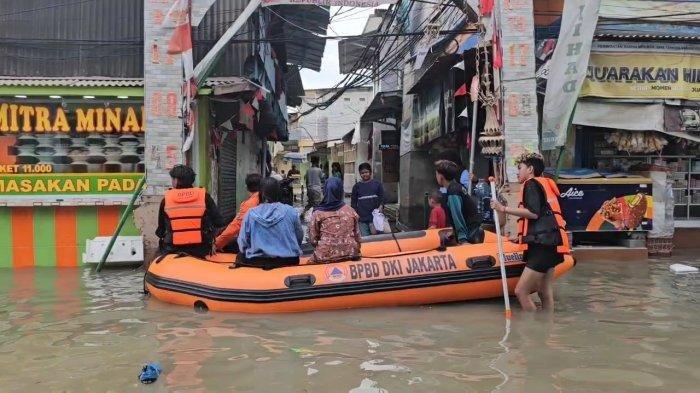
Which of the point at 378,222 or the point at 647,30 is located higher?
the point at 647,30

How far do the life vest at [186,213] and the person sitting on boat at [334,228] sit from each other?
4.32 feet

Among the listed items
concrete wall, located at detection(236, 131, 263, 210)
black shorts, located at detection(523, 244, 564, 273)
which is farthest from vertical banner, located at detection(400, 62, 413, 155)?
black shorts, located at detection(523, 244, 564, 273)

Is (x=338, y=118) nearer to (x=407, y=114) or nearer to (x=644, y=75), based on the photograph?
(x=407, y=114)

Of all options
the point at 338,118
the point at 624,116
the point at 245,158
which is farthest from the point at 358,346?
the point at 338,118

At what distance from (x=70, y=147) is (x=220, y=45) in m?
2.76

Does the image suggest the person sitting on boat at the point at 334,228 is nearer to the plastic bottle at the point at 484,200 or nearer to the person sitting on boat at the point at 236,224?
the person sitting on boat at the point at 236,224

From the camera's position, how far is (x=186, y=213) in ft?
22.0

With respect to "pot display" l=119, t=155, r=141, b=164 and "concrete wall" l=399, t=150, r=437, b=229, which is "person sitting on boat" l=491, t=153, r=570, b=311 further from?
"concrete wall" l=399, t=150, r=437, b=229

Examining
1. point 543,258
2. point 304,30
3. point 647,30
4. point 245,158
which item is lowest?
point 543,258

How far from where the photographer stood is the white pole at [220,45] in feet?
29.0

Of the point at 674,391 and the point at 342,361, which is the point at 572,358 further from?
the point at 342,361

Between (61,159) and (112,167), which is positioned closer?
(61,159)

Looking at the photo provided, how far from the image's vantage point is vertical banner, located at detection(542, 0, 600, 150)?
9.04 m

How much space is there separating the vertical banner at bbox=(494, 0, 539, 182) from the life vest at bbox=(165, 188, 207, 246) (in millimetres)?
4676
